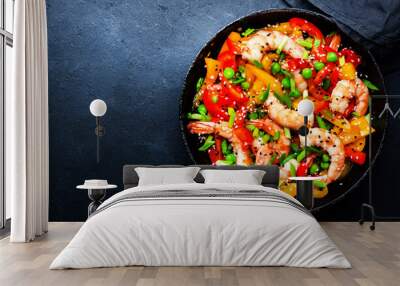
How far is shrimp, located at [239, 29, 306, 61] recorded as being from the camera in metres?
6.85

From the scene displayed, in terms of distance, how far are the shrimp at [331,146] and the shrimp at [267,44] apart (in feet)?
2.98

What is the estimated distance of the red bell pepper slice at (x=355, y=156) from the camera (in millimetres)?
6797

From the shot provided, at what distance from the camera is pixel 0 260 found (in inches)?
185

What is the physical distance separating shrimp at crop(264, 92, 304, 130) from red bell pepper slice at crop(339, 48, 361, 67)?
84 centimetres

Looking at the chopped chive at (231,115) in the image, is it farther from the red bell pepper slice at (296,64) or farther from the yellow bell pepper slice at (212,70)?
the red bell pepper slice at (296,64)

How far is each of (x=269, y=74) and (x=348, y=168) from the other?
4.54 feet

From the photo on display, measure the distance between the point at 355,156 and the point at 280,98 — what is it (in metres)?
1.06

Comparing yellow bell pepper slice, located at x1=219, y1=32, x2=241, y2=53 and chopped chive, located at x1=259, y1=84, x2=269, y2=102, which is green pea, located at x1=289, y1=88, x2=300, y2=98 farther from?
yellow bell pepper slice, located at x1=219, y1=32, x2=241, y2=53

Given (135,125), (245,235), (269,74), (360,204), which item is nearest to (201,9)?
(269,74)

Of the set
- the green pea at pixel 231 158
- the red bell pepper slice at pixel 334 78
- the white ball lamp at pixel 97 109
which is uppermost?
the red bell pepper slice at pixel 334 78

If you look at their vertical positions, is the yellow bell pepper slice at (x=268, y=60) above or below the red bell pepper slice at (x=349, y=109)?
above

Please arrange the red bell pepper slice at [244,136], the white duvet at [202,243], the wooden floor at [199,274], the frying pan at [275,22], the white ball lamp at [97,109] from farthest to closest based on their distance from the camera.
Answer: the red bell pepper slice at [244,136] → the frying pan at [275,22] → the white ball lamp at [97,109] → the white duvet at [202,243] → the wooden floor at [199,274]

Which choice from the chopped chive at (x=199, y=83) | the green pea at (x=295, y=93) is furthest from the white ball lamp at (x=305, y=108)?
the chopped chive at (x=199, y=83)

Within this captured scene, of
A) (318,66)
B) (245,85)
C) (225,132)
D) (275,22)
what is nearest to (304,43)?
(318,66)
